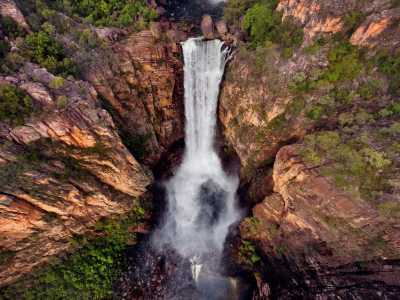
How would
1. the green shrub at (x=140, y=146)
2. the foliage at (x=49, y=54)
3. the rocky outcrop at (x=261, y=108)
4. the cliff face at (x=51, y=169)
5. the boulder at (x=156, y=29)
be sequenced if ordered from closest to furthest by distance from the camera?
the cliff face at (x=51, y=169), the foliage at (x=49, y=54), the rocky outcrop at (x=261, y=108), the green shrub at (x=140, y=146), the boulder at (x=156, y=29)

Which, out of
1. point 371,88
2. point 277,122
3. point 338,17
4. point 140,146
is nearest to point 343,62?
point 371,88

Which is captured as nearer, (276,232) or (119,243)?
(276,232)

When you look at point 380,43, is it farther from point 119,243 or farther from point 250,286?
point 119,243

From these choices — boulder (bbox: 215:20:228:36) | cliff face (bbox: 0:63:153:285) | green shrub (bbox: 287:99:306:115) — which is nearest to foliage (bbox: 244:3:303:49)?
boulder (bbox: 215:20:228:36)

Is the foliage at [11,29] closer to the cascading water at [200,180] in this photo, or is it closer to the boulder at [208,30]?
the cascading water at [200,180]

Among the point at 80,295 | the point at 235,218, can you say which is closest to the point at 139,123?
the point at 235,218

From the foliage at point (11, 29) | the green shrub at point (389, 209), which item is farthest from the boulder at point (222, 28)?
the green shrub at point (389, 209)

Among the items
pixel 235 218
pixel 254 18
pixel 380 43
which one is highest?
pixel 254 18
